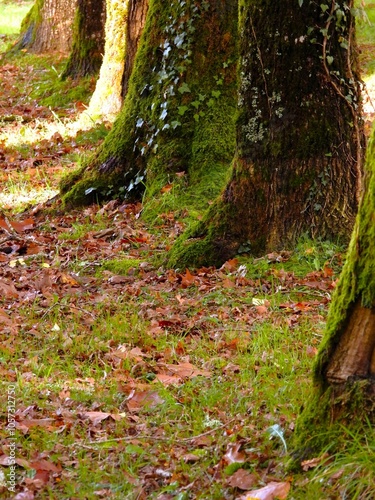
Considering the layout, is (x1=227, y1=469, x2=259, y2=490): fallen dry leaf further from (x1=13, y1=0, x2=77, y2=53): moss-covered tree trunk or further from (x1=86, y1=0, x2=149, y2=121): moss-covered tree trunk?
(x1=13, y1=0, x2=77, y2=53): moss-covered tree trunk

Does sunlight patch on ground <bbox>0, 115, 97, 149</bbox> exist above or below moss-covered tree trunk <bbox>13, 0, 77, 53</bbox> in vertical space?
below

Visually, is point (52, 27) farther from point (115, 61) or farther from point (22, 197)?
point (22, 197)

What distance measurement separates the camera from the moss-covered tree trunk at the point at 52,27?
15.2 meters

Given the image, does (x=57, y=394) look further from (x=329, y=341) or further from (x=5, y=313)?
(x=329, y=341)

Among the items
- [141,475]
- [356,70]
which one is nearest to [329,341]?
[141,475]

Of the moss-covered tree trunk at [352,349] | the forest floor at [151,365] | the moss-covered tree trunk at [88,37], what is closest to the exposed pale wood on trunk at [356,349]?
the moss-covered tree trunk at [352,349]

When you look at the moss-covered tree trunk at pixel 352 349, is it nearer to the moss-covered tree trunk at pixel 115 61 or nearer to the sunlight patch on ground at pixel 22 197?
the sunlight patch on ground at pixel 22 197

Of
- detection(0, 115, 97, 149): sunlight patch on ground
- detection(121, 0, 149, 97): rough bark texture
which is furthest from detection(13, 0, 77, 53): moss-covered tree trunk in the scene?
detection(121, 0, 149, 97): rough bark texture

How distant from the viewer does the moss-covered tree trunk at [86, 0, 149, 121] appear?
31.3ft

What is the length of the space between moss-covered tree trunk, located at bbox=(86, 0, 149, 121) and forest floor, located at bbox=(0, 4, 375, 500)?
2.77 m

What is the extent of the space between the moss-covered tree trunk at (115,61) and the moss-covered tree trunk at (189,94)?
75.7 inches

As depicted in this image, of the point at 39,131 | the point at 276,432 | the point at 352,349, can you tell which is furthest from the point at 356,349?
the point at 39,131

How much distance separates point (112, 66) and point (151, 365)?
6.91 metres

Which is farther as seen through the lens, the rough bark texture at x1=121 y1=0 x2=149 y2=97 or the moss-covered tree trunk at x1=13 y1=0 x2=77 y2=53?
the moss-covered tree trunk at x1=13 y1=0 x2=77 y2=53
